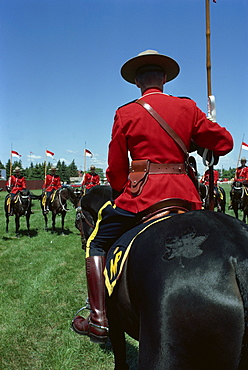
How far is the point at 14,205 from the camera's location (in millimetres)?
13016

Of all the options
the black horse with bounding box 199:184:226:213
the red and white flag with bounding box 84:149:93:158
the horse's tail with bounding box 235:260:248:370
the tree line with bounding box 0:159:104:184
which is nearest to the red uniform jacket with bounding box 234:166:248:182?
the black horse with bounding box 199:184:226:213

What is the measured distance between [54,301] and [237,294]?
5165 mm

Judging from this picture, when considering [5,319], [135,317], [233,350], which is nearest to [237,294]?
[233,350]

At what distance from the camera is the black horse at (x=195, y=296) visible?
158 cm

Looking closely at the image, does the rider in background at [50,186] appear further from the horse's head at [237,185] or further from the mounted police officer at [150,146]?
the mounted police officer at [150,146]

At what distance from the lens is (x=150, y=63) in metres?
2.76

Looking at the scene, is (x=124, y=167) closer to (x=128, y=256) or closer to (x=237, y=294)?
(x=128, y=256)

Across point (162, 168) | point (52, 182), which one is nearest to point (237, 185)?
point (52, 182)

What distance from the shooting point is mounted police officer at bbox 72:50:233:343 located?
250cm

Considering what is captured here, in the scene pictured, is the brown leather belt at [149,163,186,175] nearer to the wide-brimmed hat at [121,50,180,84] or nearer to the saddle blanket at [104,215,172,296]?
the saddle blanket at [104,215,172,296]

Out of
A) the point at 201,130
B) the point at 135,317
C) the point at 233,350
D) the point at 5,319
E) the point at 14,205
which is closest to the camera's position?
the point at 233,350

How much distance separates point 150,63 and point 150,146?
0.78 meters

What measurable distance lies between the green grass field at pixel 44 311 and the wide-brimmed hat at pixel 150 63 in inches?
133

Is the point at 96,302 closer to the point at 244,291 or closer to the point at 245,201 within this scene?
the point at 244,291
